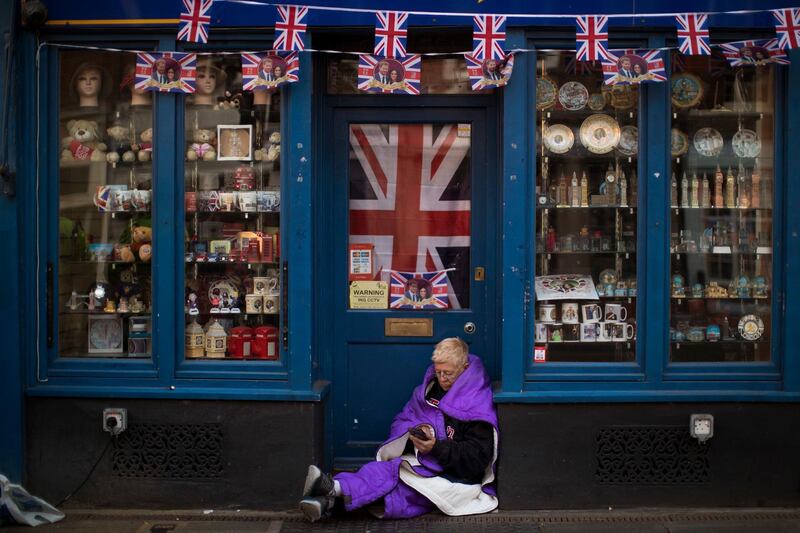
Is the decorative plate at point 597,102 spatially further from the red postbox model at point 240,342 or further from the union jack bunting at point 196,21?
the red postbox model at point 240,342

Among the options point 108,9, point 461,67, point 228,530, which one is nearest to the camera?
point 228,530

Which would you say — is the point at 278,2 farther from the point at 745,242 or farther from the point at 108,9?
the point at 745,242

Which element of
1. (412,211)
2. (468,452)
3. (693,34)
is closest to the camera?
(468,452)

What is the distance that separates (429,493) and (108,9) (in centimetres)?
398

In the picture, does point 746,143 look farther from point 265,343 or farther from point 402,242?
point 265,343

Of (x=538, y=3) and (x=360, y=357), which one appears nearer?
(x=538, y=3)

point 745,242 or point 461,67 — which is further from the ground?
point 461,67

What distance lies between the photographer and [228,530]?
568 centimetres

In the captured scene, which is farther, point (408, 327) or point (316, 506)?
point (408, 327)

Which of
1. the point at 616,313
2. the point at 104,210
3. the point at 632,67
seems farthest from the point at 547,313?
the point at 104,210

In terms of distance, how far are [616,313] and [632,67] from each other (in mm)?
1719

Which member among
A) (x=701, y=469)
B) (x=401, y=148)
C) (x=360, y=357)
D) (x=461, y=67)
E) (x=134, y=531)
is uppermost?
(x=461, y=67)

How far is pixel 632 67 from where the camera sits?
590 centimetres

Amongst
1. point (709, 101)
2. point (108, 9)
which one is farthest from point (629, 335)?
point (108, 9)
